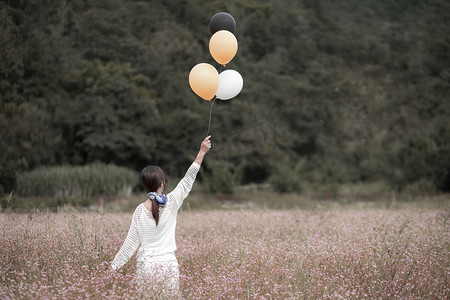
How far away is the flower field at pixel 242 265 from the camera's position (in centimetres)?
364

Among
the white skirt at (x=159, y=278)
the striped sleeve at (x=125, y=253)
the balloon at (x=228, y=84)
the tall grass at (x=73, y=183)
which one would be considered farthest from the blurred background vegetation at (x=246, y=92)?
the white skirt at (x=159, y=278)

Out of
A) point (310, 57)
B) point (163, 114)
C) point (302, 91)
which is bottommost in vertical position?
point (163, 114)

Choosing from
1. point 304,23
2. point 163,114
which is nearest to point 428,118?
point 304,23

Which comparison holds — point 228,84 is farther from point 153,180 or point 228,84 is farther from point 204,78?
point 153,180

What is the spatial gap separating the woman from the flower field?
0.17m

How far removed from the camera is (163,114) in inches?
971

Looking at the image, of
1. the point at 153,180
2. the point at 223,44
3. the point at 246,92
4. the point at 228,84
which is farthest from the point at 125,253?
the point at 246,92

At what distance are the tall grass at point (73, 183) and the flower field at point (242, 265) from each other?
972 centimetres

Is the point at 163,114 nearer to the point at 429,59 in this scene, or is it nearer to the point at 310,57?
the point at 310,57

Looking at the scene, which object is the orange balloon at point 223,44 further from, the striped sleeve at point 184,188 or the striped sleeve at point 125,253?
the striped sleeve at point 125,253

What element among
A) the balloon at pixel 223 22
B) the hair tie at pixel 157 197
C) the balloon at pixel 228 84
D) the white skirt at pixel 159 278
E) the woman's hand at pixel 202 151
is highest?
the balloon at pixel 223 22

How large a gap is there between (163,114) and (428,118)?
1800 cm

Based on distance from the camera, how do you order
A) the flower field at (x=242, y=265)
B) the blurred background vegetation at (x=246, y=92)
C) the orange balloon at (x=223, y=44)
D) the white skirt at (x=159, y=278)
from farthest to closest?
the blurred background vegetation at (x=246, y=92)
the orange balloon at (x=223, y=44)
the flower field at (x=242, y=265)
the white skirt at (x=159, y=278)

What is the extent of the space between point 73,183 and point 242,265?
12.8m
